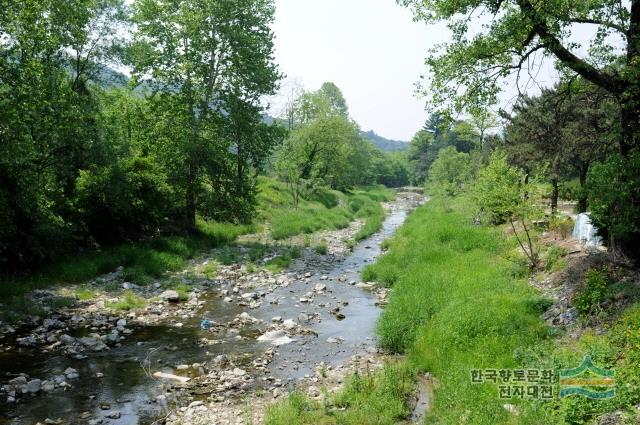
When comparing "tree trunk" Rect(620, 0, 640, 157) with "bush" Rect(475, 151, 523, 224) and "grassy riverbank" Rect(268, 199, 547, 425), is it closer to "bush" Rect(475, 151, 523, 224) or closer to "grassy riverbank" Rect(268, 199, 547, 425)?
"bush" Rect(475, 151, 523, 224)

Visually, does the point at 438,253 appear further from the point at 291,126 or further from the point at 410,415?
the point at 291,126

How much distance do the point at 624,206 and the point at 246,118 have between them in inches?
772

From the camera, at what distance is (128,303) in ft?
51.5

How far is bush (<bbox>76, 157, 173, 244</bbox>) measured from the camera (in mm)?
19172

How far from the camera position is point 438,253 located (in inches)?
836

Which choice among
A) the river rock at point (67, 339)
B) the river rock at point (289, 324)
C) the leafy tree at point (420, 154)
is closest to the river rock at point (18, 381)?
the river rock at point (67, 339)

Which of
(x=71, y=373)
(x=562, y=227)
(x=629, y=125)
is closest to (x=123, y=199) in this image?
(x=71, y=373)

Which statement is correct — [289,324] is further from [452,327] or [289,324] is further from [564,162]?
[564,162]

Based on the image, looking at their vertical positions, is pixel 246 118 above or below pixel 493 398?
above

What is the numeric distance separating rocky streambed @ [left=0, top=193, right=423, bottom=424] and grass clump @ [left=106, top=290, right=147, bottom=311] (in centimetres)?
13

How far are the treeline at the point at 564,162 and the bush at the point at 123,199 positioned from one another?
538 inches

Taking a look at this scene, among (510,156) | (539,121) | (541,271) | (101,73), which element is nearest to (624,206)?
(541,271)

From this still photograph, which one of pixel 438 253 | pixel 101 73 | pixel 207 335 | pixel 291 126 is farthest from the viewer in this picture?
pixel 291 126

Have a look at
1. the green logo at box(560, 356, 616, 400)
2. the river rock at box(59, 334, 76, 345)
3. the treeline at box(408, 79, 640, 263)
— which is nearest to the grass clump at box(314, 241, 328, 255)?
the treeline at box(408, 79, 640, 263)
